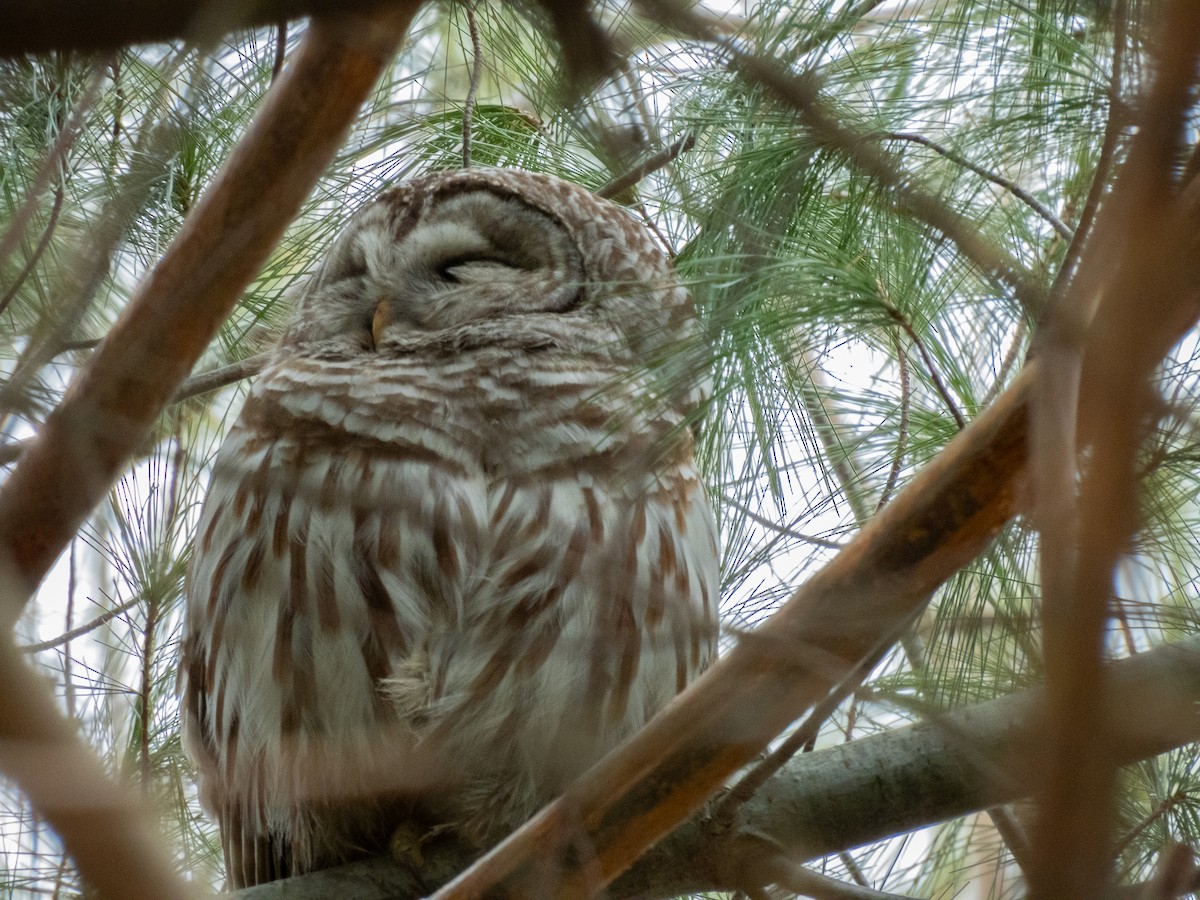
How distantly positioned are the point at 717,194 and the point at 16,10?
5.91 ft

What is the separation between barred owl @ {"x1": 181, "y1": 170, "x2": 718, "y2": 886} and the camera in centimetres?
247

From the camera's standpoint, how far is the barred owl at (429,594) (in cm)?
247

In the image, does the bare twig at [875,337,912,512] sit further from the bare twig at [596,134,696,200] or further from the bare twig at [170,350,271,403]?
the bare twig at [170,350,271,403]

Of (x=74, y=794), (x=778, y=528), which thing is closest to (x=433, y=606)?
(x=778, y=528)

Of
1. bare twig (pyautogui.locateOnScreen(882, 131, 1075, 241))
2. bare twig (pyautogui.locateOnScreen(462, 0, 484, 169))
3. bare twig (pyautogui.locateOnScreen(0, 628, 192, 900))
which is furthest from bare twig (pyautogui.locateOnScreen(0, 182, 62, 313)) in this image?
bare twig (pyautogui.locateOnScreen(882, 131, 1075, 241))

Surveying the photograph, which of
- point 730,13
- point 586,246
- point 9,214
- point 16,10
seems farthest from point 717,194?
point 16,10

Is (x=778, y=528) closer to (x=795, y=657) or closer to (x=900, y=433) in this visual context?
(x=900, y=433)

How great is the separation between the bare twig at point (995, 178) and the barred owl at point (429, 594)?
486mm

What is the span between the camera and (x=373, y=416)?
2670mm

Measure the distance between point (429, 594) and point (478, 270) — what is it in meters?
1.05

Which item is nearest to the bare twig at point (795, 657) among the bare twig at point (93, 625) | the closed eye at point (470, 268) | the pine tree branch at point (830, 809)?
the pine tree branch at point (830, 809)

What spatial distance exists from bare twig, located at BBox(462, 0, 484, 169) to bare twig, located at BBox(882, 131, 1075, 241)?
3.21 ft

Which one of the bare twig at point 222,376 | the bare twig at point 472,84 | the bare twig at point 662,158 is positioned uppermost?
the bare twig at point 472,84

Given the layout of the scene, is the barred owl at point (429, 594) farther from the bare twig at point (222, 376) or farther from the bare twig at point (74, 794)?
the bare twig at point (74, 794)
